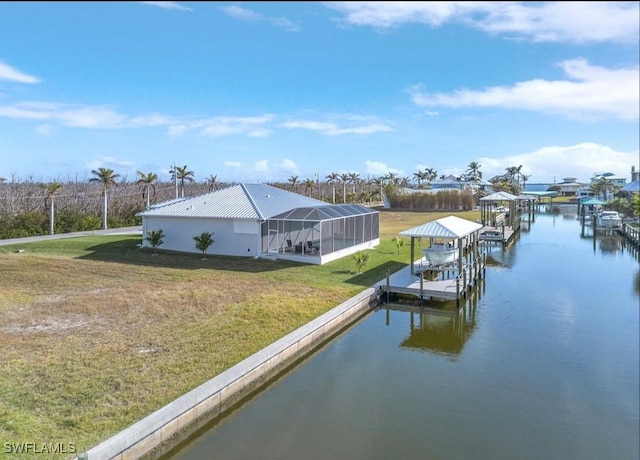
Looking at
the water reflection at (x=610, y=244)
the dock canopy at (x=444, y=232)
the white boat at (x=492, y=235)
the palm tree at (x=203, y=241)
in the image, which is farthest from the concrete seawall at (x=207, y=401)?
the water reflection at (x=610, y=244)

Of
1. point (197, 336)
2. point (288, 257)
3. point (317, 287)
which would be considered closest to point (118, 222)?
point (288, 257)

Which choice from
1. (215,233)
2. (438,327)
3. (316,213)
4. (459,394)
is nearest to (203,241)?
(215,233)

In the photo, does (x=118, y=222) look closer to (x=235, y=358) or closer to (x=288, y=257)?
(x=288, y=257)

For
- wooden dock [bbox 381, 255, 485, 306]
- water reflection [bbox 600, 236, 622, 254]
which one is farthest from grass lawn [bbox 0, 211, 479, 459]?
water reflection [bbox 600, 236, 622, 254]

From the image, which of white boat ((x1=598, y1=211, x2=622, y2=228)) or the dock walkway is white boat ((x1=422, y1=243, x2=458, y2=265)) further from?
white boat ((x1=598, y1=211, x2=622, y2=228))

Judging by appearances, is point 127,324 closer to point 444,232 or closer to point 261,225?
point 261,225

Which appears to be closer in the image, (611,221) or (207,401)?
(207,401)
